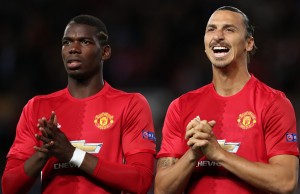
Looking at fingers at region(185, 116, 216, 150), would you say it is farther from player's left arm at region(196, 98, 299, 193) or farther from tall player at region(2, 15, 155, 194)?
tall player at region(2, 15, 155, 194)

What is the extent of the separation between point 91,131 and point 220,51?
3.66ft

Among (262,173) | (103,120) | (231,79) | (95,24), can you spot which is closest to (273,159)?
(262,173)

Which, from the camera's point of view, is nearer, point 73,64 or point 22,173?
point 22,173

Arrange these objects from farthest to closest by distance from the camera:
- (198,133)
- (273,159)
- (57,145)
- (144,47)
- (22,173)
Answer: (144,47), (22,173), (57,145), (273,159), (198,133)

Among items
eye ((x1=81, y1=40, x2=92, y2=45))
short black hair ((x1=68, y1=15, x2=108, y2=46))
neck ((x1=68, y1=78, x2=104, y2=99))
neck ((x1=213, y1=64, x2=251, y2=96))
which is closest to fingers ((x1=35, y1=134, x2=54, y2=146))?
neck ((x1=68, y1=78, x2=104, y2=99))

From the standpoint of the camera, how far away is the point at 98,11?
43.4 feet

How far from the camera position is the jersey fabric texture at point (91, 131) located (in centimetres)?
590

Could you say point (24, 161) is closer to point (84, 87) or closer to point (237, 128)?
point (84, 87)

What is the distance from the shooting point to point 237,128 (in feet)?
18.6

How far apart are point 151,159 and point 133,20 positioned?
22.9ft

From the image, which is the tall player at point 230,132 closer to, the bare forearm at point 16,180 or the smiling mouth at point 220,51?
the smiling mouth at point 220,51

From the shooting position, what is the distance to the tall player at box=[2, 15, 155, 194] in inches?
224

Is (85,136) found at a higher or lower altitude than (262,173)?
higher

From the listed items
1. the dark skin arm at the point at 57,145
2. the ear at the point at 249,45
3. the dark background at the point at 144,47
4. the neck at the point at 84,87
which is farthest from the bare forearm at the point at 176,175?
the dark background at the point at 144,47
